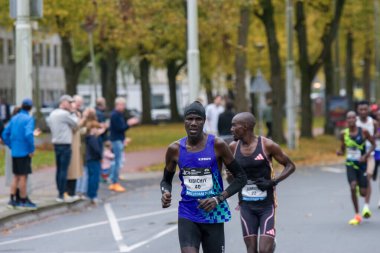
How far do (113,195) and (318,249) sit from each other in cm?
838

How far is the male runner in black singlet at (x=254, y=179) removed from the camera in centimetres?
936

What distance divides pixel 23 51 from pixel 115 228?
4.66 meters

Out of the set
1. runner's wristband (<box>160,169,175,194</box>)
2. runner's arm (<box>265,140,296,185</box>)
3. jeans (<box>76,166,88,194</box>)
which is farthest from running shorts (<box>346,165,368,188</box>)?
runner's wristband (<box>160,169,175,194</box>)

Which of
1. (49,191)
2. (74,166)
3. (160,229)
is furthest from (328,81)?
(160,229)

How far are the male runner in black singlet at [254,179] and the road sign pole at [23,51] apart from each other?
8684mm

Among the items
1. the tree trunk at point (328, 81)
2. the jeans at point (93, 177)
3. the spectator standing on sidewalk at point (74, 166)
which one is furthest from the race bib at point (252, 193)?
the tree trunk at point (328, 81)

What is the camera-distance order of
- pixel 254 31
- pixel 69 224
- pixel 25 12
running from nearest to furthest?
pixel 69 224 < pixel 25 12 < pixel 254 31

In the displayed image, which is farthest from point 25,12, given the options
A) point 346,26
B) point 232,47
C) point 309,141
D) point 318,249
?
point 346,26

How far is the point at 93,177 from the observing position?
17688mm

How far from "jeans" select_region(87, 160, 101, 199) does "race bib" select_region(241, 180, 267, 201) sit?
8457mm

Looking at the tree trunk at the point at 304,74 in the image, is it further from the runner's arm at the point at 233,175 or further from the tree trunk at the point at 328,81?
the runner's arm at the point at 233,175

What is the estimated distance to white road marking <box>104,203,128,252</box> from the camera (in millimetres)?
12406

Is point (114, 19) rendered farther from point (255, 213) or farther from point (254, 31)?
point (255, 213)

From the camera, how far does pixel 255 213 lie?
9438 mm
